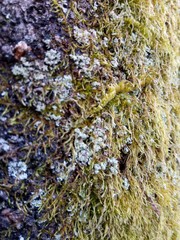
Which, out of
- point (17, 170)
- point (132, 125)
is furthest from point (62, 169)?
point (132, 125)

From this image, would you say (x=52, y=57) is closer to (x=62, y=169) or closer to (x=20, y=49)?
(x=20, y=49)

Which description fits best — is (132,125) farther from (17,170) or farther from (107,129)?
(17,170)

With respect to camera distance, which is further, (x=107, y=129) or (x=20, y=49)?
(x=107, y=129)

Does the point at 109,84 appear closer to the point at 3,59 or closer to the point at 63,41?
the point at 63,41

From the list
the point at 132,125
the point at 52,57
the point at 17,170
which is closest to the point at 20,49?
the point at 52,57

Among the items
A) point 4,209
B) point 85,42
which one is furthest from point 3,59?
point 4,209

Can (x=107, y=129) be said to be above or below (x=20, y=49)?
below
